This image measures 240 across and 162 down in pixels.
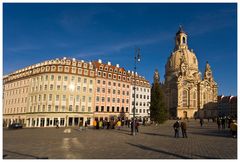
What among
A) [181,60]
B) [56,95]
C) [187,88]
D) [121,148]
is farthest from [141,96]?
[121,148]

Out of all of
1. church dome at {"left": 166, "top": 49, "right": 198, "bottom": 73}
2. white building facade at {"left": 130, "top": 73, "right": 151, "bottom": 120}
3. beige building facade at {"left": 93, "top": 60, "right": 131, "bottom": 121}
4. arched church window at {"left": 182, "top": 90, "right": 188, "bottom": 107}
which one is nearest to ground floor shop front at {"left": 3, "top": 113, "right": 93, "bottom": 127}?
beige building facade at {"left": 93, "top": 60, "right": 131, "bottom": 121}

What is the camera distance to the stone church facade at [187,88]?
127438 millimetres

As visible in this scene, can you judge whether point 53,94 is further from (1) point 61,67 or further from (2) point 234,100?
(2) point 234,100

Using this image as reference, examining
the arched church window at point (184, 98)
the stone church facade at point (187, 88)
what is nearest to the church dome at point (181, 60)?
the stone church facade at point (187, 88)

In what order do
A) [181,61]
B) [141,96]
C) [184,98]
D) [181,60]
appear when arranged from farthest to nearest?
[181,60] → [181,61] → [184,98] → [141,96]

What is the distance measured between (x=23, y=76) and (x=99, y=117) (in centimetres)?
2564

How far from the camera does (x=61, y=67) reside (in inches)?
2736

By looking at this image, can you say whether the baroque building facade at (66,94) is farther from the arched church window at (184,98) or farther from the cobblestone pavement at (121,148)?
the arched church window at (184,98)

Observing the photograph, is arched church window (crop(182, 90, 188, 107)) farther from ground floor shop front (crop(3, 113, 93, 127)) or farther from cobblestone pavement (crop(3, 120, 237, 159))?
cobblestone pavement (crop(3, 120, 237, 159))

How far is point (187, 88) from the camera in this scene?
432 feet

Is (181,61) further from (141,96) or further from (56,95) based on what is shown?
(56,95)

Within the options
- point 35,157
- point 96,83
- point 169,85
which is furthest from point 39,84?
point 169,85

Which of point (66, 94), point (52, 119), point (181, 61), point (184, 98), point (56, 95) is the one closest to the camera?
point (52, 119)

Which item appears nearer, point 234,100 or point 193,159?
point 193,159
